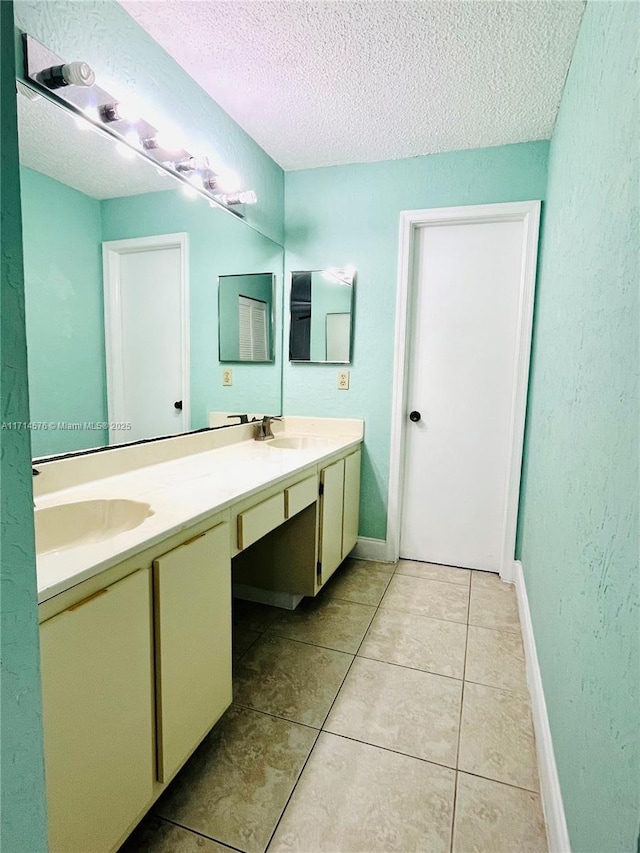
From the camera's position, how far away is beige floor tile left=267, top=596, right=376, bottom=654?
1930 mm

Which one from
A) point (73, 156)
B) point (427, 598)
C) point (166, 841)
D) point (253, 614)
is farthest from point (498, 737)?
point (73, 156)

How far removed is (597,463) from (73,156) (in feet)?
5.43

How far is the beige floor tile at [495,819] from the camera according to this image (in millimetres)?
1091

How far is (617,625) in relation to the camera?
0.72m

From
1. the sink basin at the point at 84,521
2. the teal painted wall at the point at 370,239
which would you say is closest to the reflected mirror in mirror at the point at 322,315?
the teal painted wall at the point at 370,239

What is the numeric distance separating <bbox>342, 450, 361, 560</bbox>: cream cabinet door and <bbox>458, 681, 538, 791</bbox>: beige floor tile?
3.22 ft

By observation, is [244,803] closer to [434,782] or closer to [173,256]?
[434,782]

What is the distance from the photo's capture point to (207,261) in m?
2.06

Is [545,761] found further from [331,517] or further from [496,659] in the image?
[331,517]

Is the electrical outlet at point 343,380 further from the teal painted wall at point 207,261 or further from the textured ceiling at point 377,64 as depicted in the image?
the textured ceiling at point 377,64

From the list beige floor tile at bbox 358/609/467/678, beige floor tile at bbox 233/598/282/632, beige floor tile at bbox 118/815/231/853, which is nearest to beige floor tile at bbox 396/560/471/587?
beige floor tile at bbox 358/609/467/678

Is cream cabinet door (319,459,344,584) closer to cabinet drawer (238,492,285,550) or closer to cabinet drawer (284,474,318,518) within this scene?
cabinet drawer (284,474,318,518)

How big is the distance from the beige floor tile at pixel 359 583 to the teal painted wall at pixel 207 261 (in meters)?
1.08

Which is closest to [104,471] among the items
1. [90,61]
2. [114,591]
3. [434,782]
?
[114,591]
